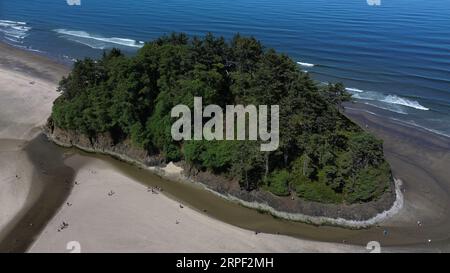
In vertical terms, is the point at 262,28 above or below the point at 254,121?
above

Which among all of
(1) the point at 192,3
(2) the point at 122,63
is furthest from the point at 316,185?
(1) the point at 192,3

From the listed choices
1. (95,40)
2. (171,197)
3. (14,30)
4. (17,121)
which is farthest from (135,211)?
(14,30)

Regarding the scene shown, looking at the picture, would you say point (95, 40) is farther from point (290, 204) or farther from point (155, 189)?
point (290, 204)

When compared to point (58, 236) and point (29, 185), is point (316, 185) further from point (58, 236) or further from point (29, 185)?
point (29, 185)

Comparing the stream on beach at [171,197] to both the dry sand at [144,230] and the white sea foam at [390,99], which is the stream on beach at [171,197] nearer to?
the dry sand at [144,230]

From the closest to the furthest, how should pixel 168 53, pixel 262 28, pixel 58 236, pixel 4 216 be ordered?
pixel 58 236
pixel 4 216
pixel 168 53
pixel 262 28

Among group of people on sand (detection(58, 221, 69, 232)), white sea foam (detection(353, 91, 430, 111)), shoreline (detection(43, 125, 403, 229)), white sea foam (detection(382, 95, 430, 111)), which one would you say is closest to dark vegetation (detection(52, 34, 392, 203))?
shoreline (detection(43, 125, 403, 229))
